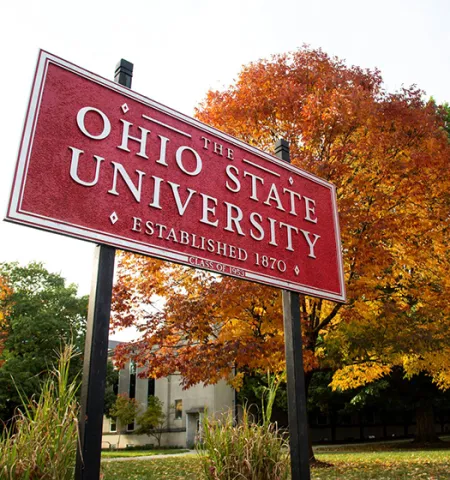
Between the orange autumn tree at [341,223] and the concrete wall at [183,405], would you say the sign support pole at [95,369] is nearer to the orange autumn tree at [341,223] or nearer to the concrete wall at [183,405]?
the orange autumn tree at [341,223]

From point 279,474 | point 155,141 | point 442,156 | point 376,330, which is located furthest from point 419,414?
point 155,141

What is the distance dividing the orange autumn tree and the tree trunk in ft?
46.1

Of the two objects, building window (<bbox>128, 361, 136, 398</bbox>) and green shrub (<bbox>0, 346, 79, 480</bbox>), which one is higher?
building window (<bbox>128, 361, 136, 398</bbox>)

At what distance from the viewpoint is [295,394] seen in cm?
480

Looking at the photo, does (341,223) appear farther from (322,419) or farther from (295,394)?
(322,419)

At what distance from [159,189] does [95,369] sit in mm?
1634


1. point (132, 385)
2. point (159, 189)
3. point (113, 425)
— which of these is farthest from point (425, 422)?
point (159, 189)

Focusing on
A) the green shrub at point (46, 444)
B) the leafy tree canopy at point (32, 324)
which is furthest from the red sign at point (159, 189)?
the leafy tree canopy at point (32, 324)

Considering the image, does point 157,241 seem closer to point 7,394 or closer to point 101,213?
point 101,213

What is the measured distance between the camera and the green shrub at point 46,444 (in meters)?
3.20

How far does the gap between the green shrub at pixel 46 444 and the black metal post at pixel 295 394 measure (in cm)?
215

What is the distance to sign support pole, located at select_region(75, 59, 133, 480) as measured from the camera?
3.28m

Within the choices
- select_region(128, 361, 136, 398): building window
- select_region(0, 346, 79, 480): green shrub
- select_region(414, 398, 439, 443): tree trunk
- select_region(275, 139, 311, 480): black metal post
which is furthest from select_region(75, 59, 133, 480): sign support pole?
select_region(128, 361, 136, 398): building window

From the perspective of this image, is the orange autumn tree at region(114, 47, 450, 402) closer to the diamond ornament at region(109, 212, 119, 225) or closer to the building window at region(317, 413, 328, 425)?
the diamond ornament at region(109, 212, 119, 225)
